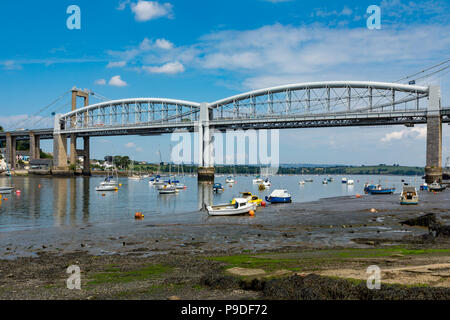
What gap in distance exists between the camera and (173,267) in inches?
697

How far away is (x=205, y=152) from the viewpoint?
12256cm

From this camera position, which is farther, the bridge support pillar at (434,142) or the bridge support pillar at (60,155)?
the bridge support pillar at (60,155)

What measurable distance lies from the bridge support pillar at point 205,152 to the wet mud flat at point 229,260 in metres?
84.2

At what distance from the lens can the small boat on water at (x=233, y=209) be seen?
43.2 meters

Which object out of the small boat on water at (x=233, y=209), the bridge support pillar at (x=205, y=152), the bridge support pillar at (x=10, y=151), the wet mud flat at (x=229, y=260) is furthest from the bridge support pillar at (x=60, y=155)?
the wet mud flat at (x=229, y=260)

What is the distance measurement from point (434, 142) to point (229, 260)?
8472cm

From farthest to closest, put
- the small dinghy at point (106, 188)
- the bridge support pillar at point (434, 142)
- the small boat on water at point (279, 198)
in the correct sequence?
1. the small dinghy at point (106, 188)
2. the bridge support pillar at point (434, 142)
3. the small boat on water at point (279, 198)

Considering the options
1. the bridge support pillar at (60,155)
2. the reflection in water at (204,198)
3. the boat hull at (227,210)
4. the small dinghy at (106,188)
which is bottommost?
the reflection in water at (204,198)

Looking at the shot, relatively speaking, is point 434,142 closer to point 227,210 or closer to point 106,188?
point 227,210

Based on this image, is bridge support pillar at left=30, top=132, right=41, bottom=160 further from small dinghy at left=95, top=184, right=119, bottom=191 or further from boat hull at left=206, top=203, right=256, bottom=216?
boat hull at left=206, top=203, right=256, bottom=216

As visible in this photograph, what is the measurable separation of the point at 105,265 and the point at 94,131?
146837 millimetres

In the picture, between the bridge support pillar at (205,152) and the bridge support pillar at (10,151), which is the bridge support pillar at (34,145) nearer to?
the bridge support pillar at (10,151)

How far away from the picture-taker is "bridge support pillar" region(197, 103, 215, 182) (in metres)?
122
